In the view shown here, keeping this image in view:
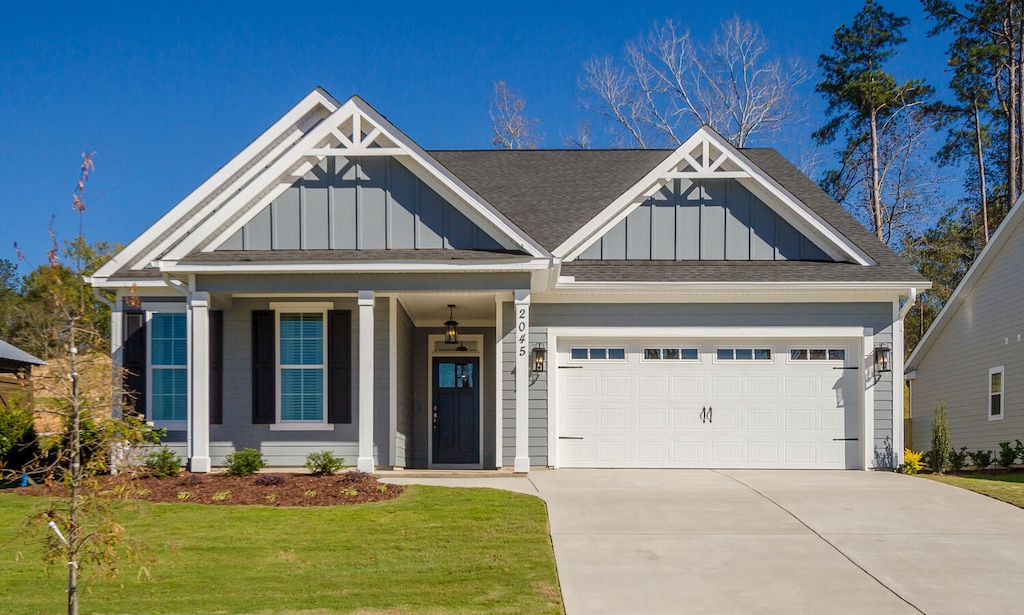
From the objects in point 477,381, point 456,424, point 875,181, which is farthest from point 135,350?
point 875,181

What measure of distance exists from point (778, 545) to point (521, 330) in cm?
520

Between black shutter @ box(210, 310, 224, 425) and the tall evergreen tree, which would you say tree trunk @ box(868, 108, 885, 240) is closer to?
the tall evergreen tree

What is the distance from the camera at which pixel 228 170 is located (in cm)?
1573

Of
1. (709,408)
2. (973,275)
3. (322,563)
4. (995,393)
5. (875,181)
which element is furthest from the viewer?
(875,181)

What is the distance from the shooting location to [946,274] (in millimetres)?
34531

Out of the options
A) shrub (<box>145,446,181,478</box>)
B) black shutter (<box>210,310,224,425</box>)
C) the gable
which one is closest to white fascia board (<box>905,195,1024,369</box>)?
the gable

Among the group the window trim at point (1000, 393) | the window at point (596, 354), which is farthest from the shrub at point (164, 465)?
the window trim at point (1000, 393)

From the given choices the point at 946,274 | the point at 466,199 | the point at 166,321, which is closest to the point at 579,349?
the point at 466,199

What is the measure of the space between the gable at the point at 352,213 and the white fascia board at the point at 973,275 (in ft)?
35.2

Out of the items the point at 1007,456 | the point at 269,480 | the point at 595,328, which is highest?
the point at 595,328

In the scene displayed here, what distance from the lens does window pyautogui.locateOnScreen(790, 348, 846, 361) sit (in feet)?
50.0

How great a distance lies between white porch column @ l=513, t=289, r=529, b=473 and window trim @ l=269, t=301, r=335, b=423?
305 cm

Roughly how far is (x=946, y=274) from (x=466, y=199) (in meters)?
26.7

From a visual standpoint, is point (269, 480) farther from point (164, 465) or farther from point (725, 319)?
point (725, 319)
